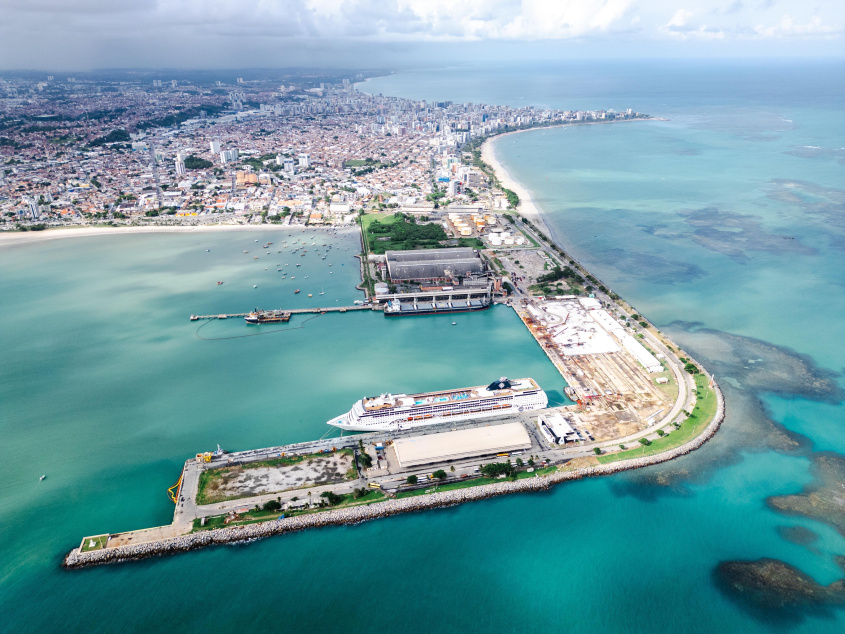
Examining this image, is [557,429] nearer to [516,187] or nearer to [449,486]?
[449,486]

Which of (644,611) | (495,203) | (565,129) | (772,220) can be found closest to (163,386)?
(644,611)

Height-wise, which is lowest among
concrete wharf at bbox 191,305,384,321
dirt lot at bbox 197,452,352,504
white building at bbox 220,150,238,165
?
dirt lot at bbox 197,452,352,504

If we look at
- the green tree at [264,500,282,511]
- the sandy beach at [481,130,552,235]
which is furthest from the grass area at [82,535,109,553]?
the sandy beach at [481,130,552,235]

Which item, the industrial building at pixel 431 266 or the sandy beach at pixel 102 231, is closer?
the industrial building at pixel 431 266

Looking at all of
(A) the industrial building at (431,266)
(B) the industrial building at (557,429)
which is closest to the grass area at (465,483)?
(B) the industrial building at (557,429)

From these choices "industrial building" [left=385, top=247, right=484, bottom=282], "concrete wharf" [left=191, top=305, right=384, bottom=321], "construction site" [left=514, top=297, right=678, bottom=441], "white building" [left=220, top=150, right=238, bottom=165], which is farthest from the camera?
"white building" [left=220, top=150, right=238, bottom=165]

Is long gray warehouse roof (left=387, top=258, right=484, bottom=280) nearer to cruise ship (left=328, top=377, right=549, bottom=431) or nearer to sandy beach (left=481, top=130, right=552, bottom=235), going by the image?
cruise ship (left=328, top=377, right=549, bottom=431)

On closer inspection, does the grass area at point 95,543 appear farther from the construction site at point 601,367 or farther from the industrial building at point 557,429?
the construction site at point 601,367
